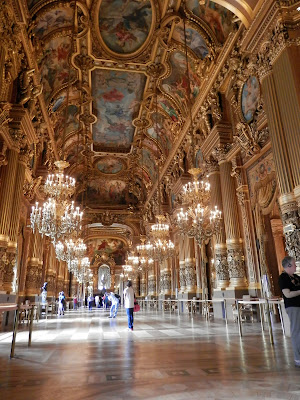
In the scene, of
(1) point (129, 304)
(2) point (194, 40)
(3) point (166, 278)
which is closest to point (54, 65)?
(2) point (194, 40)

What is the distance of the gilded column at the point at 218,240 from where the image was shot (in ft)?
36.9

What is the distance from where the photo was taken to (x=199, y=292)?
49.1 feet

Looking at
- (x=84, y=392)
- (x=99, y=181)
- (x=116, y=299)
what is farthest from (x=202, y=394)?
(x=99, y=181)

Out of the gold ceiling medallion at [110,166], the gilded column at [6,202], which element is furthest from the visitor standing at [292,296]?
the gold ceiling medallion at [110,166]

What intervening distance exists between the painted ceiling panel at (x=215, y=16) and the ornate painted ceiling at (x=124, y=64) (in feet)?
0.10

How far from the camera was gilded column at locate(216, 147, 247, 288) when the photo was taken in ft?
34.2

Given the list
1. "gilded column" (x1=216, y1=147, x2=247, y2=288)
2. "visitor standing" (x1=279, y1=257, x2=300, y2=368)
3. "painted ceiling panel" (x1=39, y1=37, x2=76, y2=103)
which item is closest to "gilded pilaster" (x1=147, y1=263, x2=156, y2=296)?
"gilded column" (x1=216, y1=147, x2=247, y2=288)

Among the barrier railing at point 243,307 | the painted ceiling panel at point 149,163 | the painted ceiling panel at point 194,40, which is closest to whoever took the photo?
the barrier railing at point 243,307

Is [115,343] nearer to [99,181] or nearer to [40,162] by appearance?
[40,162]

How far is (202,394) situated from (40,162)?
14.8 metres

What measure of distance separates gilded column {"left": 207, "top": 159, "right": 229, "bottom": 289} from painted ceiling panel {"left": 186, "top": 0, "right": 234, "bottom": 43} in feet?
16.0

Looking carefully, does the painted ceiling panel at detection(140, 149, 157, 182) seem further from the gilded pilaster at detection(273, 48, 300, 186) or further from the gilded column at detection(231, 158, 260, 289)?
the gilded pilaster at detection(273, 48, 300, 186)

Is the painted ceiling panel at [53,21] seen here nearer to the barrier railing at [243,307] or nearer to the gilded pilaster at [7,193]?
the gilded pilaster at [7,193]

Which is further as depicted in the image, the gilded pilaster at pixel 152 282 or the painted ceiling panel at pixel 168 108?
the gilded pilaster at pixel 152 282
